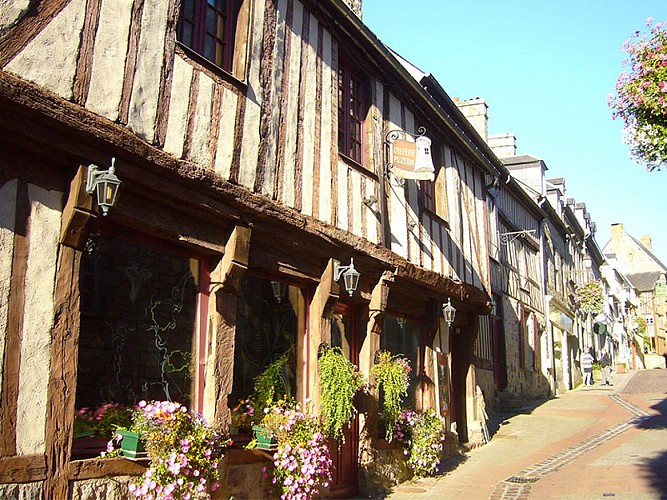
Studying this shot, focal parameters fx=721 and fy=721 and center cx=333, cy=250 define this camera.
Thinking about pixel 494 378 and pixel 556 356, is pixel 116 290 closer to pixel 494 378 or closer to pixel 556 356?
pixel 494 378

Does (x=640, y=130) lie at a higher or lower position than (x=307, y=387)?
higher

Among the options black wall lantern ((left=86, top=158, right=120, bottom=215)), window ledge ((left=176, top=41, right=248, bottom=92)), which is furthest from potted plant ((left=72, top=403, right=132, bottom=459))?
window ledge ((left=176, top=41, right=248, bottom=92))

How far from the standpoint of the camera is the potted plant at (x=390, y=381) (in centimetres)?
819

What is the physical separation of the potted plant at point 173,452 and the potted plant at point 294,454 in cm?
94

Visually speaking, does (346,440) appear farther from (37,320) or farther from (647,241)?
(647,241)

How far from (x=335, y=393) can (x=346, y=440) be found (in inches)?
42.2

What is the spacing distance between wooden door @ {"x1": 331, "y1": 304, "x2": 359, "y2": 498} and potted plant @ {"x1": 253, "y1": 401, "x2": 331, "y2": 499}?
1098 mm

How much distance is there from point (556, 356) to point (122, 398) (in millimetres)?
18109

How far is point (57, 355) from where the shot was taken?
173 inches

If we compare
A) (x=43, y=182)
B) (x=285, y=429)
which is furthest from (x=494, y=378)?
(x=43, y=182)

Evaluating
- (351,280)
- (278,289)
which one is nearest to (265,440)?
(278,289)

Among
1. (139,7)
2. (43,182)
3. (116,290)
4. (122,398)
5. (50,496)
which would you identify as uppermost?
(139,7)

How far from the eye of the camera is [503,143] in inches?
932

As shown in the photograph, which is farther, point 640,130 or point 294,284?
point 640,130
